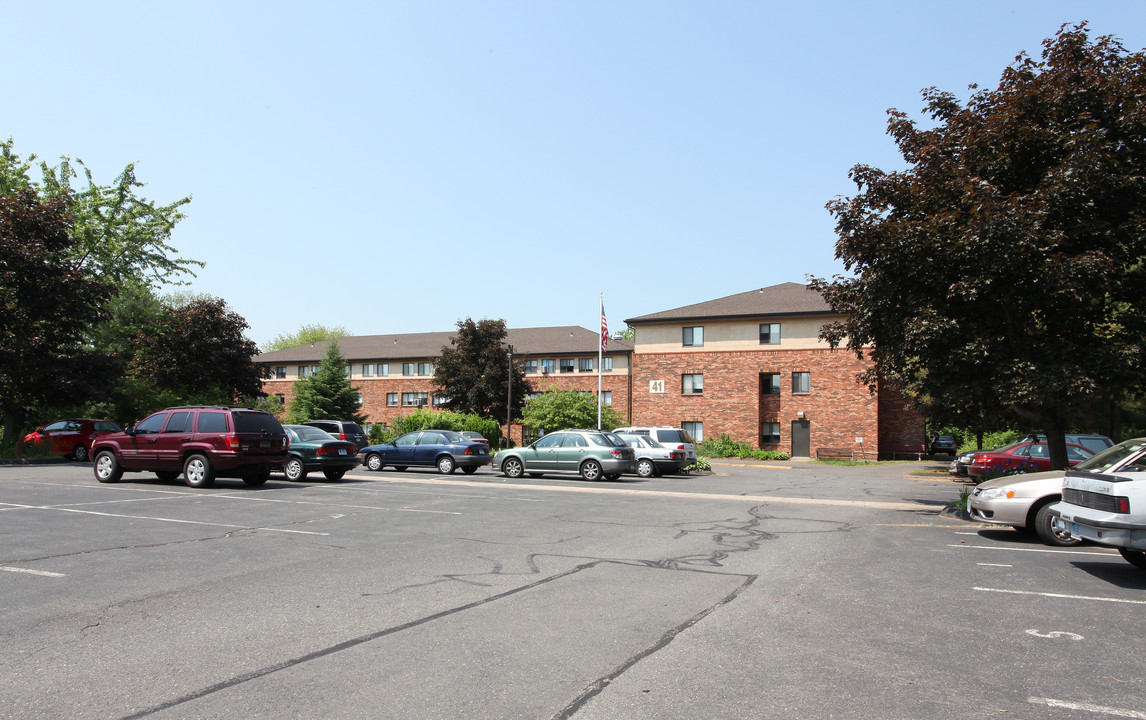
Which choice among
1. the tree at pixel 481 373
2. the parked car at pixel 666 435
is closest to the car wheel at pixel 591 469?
the parked car at pixel 666 435

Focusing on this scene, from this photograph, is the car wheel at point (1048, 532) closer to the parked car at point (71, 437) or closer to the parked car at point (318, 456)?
the parked car at point (318, 456)

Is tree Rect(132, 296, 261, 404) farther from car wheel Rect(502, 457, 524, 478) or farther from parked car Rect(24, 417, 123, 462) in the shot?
car wheel Rect(502, 457, 524, 478)

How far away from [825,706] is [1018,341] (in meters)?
12.3

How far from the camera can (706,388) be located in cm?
4838

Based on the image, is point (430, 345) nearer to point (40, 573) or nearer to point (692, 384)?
point (692, 384)

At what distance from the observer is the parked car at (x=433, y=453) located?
25.1 meters

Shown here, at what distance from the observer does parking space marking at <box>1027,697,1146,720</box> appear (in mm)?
4211

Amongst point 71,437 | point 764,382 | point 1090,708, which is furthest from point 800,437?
point 1090,708

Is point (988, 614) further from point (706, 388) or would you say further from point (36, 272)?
point (706, 388)

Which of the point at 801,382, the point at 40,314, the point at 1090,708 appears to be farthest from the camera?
the point at 801,382

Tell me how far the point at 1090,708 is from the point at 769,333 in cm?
4420

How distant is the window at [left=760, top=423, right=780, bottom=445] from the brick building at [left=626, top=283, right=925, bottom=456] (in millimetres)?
62

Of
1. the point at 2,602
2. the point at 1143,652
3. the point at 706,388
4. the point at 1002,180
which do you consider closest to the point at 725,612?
the point at 1143,652

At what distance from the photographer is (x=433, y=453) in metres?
25.3
